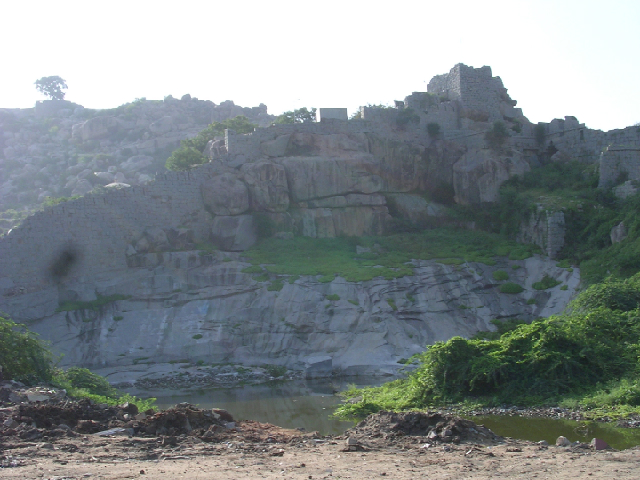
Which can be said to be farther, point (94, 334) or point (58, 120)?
point (58, 120)

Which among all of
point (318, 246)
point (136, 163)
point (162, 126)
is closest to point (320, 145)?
point (318, 246)

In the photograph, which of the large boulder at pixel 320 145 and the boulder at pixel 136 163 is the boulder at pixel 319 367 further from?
the boulder at pixel 136 163

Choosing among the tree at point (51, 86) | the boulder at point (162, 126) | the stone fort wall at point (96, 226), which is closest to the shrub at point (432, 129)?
the stone fort wall at point (96, 226)

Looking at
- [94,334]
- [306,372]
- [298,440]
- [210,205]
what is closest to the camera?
[298,440]

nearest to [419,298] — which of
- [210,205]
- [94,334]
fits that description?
[210,205]

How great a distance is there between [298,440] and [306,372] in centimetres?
1150

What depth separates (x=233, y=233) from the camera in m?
29.6

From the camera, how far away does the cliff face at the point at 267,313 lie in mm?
24453

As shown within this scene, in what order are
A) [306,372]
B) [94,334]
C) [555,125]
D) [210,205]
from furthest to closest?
[555,125] < [210,205] < [94,334] < [306,372]

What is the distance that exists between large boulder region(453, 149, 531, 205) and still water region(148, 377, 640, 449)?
13.9 m

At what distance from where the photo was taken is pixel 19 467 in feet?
30.7

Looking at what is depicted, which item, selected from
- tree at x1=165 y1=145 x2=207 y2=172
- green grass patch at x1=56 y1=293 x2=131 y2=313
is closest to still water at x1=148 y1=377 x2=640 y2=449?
green grass patch at x1=56 y1=293 x2=131 y2=313

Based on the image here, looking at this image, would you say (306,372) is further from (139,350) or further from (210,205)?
(210,205)

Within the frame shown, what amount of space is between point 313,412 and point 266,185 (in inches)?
559
